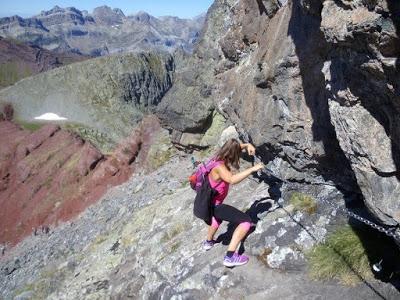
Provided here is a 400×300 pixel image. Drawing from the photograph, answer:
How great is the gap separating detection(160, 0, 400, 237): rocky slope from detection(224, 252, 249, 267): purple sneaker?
283cm

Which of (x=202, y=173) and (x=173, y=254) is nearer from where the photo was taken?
(x=202, y=173)

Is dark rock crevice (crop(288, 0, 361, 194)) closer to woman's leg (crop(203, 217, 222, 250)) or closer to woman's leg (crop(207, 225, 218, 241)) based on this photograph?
woman's leg (crop(203, 217, 222, 250))

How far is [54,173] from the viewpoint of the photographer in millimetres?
46406

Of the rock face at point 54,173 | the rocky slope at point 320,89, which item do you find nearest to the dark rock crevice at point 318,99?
the rocky slope at point 320,89

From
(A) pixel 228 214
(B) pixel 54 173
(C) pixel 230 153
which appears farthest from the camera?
(B) pixel 54 173

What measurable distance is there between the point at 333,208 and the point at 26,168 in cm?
4474

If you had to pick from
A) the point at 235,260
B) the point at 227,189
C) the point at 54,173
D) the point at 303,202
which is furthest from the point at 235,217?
the point at 54,173

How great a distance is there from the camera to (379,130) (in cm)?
836

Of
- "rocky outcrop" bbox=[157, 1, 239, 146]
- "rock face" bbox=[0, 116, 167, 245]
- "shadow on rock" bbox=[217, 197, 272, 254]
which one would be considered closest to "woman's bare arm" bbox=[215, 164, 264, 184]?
"shadow on rock" bbox=[217, 197, 272, 254]

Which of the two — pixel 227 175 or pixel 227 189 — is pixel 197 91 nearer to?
pixel 227 189

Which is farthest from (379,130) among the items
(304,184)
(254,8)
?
(254,8)

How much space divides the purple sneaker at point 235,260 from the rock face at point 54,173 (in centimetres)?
1934

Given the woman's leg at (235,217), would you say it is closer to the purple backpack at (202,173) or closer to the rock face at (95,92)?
the purple backpack at (202,173)

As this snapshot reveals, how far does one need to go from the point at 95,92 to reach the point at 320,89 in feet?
324
